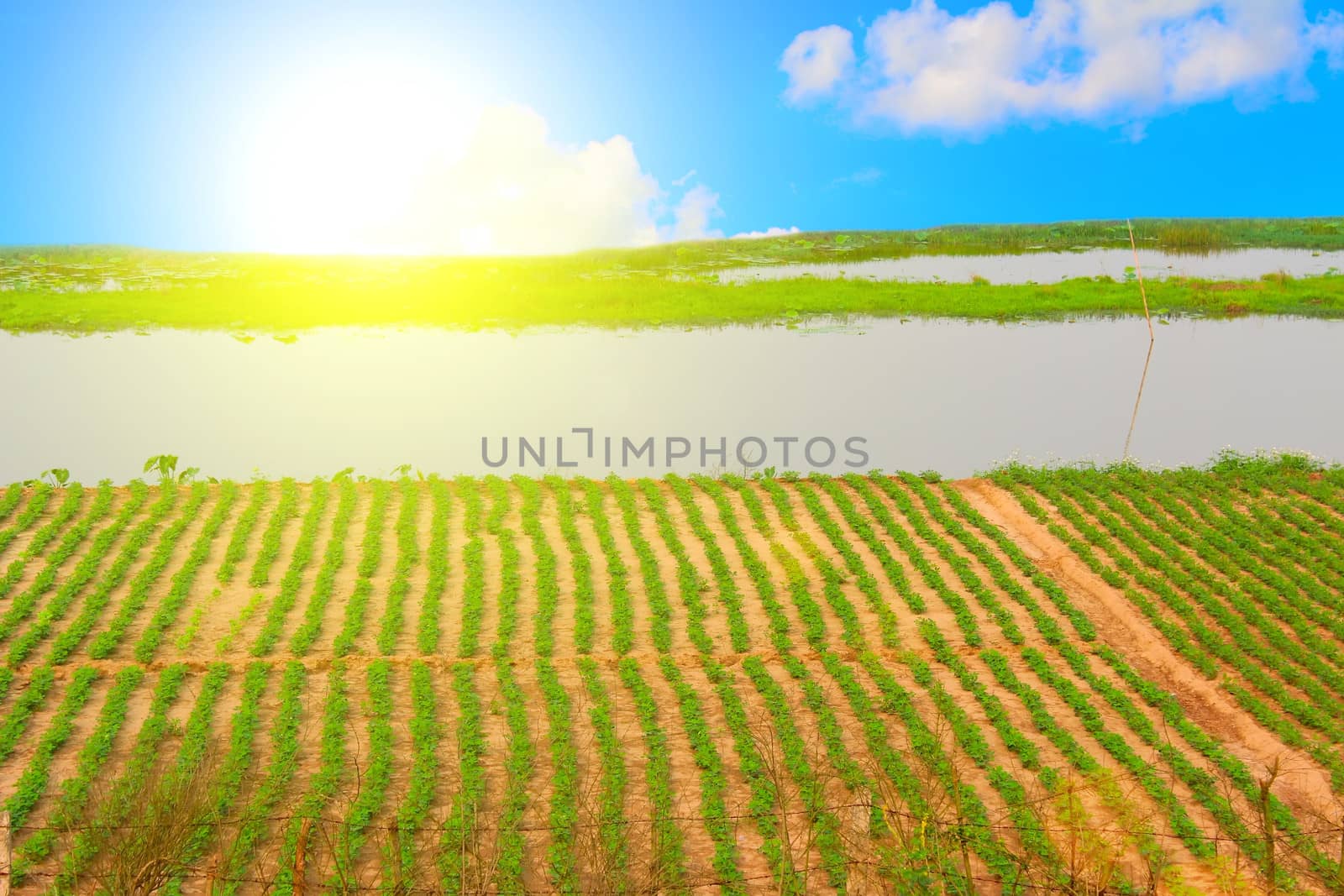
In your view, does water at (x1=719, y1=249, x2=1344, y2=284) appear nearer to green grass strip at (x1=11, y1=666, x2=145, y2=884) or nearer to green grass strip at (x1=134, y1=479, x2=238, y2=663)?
green grass strip at (x1=134, y1=479, x2=238, y2=663)

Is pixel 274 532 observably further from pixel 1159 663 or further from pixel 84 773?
pixel 1159 663

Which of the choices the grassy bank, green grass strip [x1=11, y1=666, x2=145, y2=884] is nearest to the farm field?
green grass strip [x1=11, y1=666, x2=145, y2=884]

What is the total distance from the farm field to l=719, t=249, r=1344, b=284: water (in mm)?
18941

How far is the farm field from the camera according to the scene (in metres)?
7.58

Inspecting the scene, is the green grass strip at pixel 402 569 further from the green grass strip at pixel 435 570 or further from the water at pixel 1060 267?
the water at pixel 1060 267

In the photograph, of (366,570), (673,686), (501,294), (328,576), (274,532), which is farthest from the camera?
(501,294)

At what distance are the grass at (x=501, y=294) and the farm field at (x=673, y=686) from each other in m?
12.7

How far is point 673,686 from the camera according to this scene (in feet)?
33.9

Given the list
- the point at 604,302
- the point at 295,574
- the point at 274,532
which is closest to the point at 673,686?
the point at 295,574

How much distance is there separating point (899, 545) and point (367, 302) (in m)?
19.8

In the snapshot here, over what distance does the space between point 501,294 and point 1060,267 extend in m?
19.9

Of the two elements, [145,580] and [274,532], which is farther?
[274,532]

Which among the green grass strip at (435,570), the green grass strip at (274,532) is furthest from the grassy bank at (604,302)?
the green grass strip at (435,570)

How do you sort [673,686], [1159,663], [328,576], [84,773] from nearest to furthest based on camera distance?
[84,773] < [673,686] < [1159,663] < [328,576]
